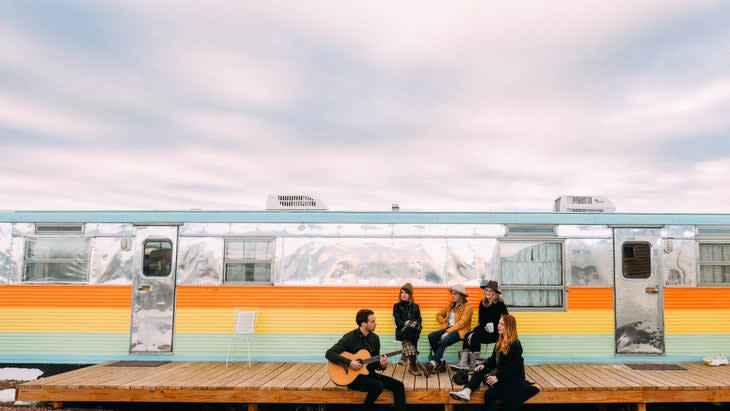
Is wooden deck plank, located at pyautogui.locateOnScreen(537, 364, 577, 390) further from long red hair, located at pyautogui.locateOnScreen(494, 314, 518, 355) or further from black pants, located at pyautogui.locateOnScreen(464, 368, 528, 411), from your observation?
long red hair, located at pyautogui.locateOnScreen(494, 314, 518, 355)

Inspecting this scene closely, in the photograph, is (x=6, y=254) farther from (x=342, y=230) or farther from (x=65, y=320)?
(x=342, y=230)

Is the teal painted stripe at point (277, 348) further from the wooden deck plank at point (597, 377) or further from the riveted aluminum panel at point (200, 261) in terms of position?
the riveted aluminum panel at point (200, 261)

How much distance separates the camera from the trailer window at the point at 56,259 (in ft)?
27.8

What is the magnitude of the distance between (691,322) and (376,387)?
5.30 metres

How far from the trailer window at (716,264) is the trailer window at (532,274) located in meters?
2.27

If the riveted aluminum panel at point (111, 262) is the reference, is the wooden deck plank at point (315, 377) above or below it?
below

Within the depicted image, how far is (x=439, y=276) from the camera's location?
8281 mm

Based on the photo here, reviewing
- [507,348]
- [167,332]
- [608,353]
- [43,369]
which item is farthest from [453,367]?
[43,369]

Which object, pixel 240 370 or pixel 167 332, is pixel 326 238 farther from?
pixel 167 332

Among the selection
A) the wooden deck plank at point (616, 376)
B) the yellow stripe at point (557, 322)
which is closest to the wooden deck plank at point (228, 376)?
the yellow stripe at point (557, 322)

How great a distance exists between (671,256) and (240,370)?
689 cm

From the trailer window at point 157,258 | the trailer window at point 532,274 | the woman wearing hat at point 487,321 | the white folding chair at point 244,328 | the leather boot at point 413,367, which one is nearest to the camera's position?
the leather boot at point 413,367

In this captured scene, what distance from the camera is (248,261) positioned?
839 cm

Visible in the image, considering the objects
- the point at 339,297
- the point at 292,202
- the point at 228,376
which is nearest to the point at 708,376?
the point at 339,297
